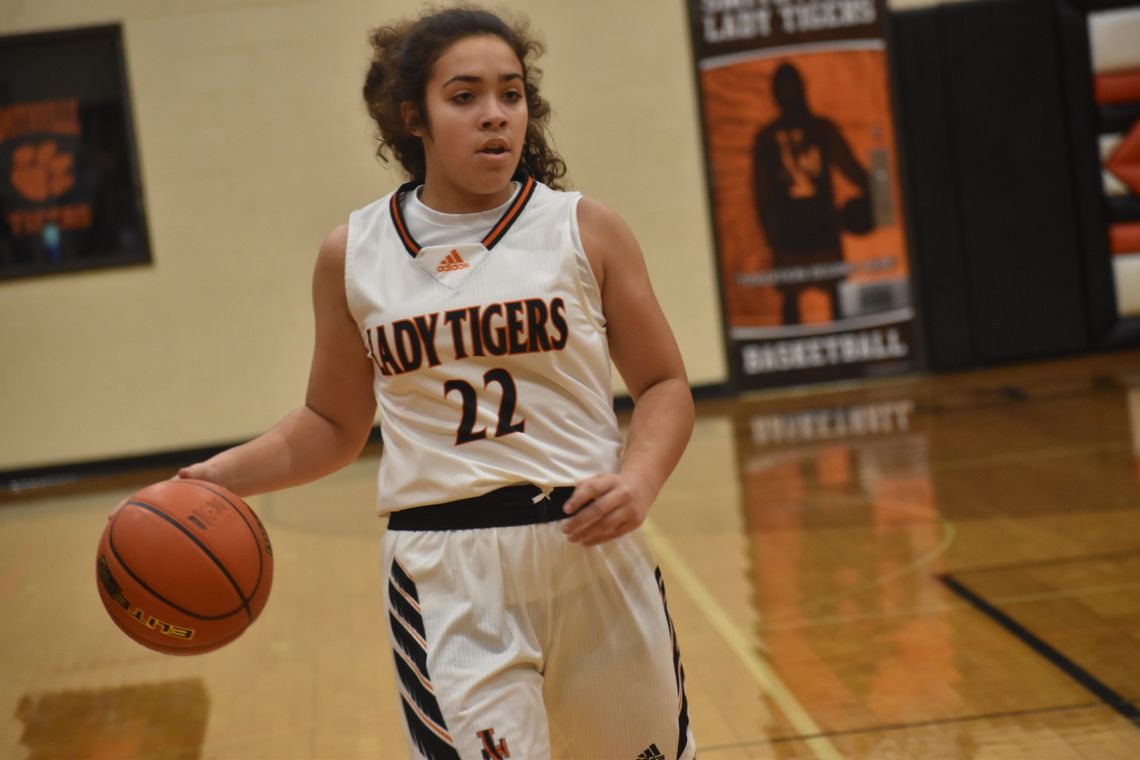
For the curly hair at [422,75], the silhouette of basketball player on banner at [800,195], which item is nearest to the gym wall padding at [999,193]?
the silhouette of basketball player on banner at [800,195]

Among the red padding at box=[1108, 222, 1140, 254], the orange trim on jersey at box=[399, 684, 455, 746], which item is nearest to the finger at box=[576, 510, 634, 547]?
the orange trim on jersey at box=[399, 684, 455, 746]

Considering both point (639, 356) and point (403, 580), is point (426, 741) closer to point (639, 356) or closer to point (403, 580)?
point (403, 580)

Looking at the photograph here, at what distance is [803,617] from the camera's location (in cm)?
448

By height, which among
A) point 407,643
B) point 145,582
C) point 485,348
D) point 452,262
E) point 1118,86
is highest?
point 1118,86

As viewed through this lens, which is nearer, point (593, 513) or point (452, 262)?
point (593, 513)

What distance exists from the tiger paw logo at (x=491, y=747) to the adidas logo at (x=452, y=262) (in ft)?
2.16

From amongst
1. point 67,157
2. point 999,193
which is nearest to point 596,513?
point 67,157

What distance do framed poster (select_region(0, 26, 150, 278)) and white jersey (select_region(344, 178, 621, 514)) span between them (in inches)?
297

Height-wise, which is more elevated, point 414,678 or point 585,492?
point 585,492

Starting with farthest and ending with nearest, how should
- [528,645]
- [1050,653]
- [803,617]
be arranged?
1. [803,617]
2. [1050,653]
3. [528,645]

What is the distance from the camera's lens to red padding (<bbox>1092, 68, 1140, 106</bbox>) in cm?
938

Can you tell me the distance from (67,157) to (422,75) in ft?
25.4

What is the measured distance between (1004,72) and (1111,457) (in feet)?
13.0

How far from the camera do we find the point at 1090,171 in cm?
948
